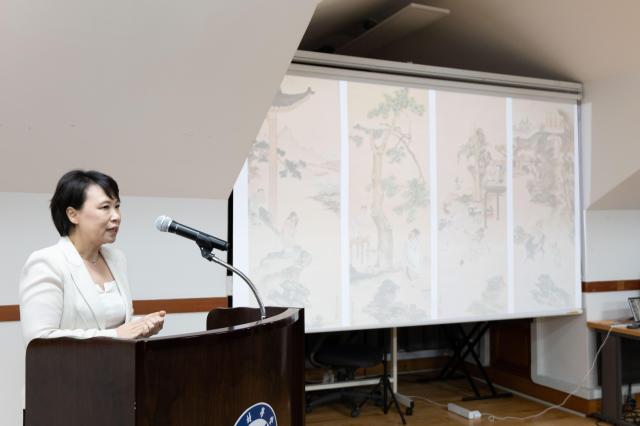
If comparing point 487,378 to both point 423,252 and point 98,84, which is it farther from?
point 98,84

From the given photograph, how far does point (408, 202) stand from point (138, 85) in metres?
1.91

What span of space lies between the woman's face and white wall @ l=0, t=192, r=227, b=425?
4.67 ft

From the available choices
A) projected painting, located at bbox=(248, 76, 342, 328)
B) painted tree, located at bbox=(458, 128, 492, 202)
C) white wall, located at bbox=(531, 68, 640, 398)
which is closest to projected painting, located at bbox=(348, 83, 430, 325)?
projected painting, located at bbox=(248, 76, 342, 328)

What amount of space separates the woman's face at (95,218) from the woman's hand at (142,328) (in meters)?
0.34

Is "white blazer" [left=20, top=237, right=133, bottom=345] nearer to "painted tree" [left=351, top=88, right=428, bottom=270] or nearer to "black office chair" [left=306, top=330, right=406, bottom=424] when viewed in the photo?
"painted tree" [left=351, top=88, right=428, bottom=270]

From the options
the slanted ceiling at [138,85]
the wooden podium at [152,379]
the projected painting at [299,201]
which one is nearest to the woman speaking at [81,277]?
the wooden podium at [152,379]

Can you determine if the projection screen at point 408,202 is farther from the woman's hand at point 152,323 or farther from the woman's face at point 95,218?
the woman's hand at point 152,323

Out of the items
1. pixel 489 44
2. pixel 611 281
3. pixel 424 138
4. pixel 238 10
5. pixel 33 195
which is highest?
pixel 489 44

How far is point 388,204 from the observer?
404 centimetres

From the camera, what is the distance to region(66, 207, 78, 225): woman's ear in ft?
6.42

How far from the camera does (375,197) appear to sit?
400 cm

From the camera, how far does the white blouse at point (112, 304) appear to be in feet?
6.34

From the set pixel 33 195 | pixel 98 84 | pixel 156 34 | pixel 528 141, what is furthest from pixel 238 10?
pixel 528 141

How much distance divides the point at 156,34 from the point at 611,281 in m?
3.69
